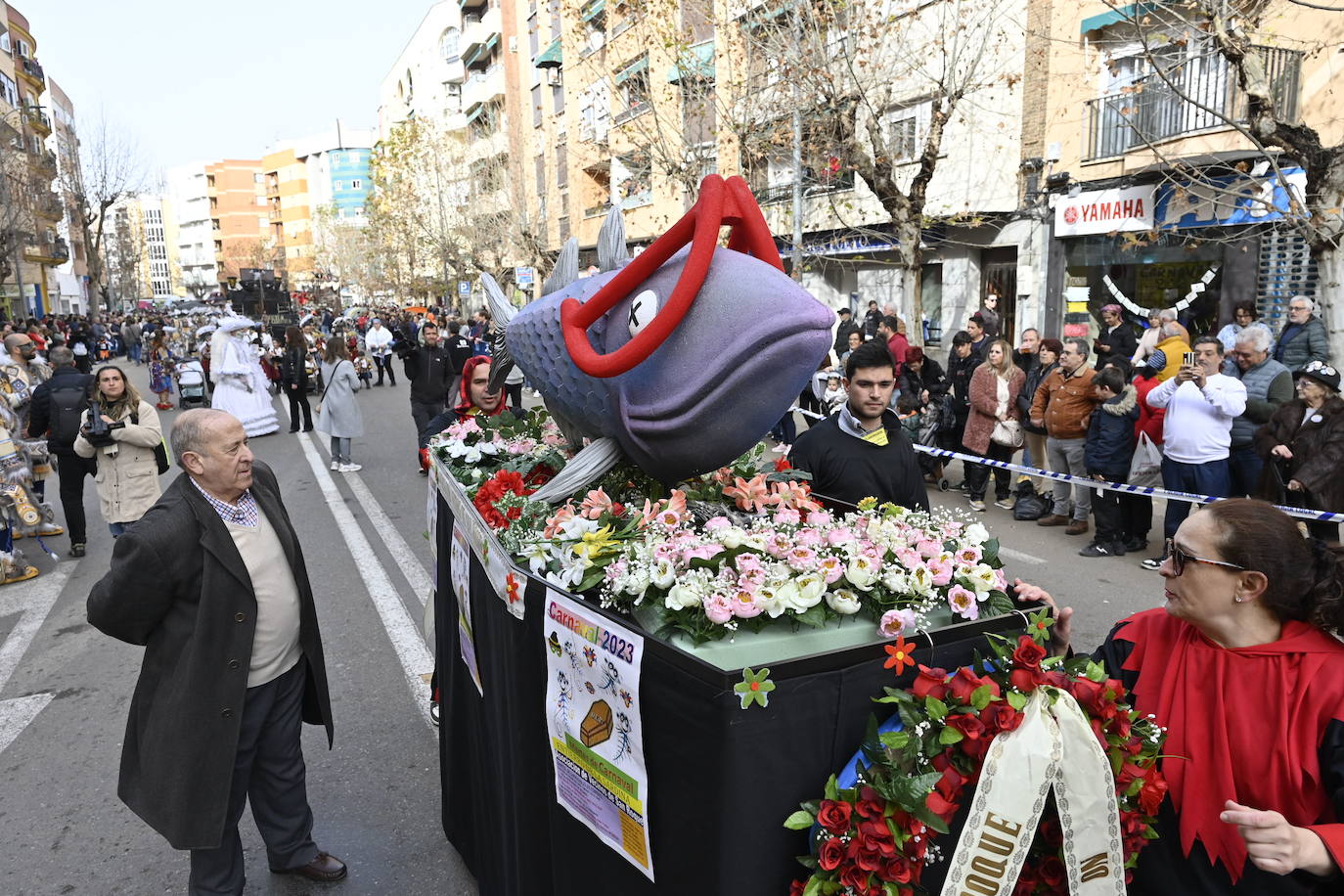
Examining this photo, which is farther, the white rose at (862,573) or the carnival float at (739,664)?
the white rose at (862,573)

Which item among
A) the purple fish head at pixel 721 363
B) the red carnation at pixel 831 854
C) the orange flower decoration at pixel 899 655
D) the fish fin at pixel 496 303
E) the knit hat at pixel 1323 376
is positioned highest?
the fish fin at pixel 496 303

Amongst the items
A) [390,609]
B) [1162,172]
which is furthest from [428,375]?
[1162,172]

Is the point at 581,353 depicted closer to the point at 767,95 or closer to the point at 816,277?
the point at 767,95

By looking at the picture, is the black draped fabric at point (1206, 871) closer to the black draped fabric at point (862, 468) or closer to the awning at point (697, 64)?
the black draped fabric at point (862, 468)

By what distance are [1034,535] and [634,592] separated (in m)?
7.18

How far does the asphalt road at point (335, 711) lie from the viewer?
3.73 m

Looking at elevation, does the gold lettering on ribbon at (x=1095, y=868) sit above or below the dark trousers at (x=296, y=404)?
above

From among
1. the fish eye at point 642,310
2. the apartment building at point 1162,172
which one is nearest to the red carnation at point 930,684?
the fish eye at point 642,310

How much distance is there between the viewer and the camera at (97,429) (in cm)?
659

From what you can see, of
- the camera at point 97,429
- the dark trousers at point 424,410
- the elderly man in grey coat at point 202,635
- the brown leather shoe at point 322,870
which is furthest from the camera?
the dark trousers at point 424,410

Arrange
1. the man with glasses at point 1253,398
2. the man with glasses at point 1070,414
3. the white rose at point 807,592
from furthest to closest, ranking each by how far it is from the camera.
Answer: the man with glasses at point 1070,414 < the man with glasses at point 1253,398 < the white rose at point 807,592

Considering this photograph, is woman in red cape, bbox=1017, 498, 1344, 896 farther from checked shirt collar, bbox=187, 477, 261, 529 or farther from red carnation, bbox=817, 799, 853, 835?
checked shirt collar, bbox=187, 477, 261, 529

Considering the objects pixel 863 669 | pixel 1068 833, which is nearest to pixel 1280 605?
pixel 1068 833

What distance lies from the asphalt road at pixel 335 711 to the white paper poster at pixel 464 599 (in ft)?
3.26
